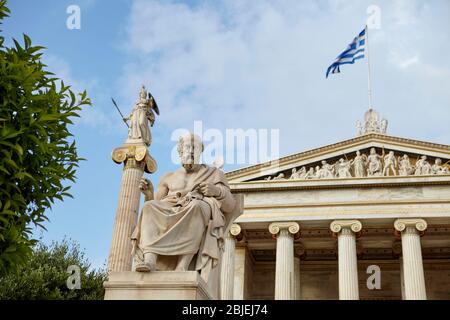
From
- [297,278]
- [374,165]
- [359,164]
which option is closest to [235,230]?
[297,278]

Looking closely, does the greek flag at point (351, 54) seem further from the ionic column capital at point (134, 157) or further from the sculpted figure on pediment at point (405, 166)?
the ionic column capital at point (134, 157)

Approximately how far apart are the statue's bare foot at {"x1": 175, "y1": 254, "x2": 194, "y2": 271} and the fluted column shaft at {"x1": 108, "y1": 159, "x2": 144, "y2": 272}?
8328 millimetres

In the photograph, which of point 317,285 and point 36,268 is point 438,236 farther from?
point 36,268

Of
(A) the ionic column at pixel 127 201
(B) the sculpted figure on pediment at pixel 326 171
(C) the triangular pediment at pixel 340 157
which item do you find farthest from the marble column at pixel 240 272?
(A) the ionic column at pixel 127 201

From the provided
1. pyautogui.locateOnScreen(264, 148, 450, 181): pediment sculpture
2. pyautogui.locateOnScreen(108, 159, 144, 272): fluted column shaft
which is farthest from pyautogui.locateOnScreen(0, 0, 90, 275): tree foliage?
pyautogui.locateOnScreen(264, 148, 450, 181): pediment sculpture

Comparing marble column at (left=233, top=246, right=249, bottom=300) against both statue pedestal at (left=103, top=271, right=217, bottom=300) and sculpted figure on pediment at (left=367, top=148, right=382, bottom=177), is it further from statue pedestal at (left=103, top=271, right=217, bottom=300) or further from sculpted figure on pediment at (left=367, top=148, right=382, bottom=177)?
statue pedestal at (left=103, top=271, right=217, bottom=300)

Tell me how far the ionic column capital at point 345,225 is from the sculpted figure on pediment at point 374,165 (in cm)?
330

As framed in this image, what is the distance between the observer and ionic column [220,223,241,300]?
33.1 metres

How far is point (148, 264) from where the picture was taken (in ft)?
21.6

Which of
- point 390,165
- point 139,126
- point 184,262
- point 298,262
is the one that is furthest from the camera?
point 298,262

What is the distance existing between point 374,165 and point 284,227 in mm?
6770

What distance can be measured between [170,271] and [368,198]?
98.7 feet

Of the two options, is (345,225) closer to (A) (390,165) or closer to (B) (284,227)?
(B) (284,227)

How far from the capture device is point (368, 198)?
116ft
